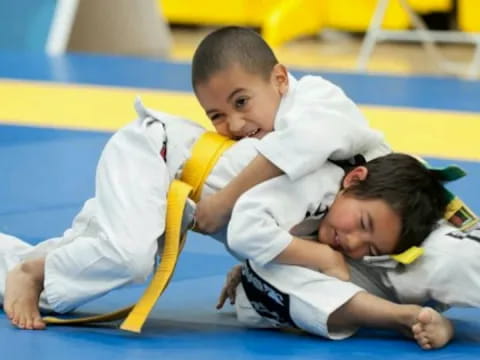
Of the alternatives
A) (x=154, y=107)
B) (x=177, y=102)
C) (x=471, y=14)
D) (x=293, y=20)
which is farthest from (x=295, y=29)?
(x=154, y=107)

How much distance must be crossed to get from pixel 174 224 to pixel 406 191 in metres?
0.62

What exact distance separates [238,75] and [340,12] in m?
8.50

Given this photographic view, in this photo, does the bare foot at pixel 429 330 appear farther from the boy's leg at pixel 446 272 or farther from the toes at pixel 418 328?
the boy's leg at pixel 446 272

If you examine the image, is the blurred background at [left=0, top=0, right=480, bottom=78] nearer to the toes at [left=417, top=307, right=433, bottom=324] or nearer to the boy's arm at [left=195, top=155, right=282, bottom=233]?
the boy's arm at [left=195, top=155, right=282, bottom=233]

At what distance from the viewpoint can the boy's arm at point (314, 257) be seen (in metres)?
3.08

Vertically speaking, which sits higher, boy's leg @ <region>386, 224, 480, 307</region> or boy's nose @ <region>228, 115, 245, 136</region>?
boy's nose @ <region>228, 115, 245, 136</region>

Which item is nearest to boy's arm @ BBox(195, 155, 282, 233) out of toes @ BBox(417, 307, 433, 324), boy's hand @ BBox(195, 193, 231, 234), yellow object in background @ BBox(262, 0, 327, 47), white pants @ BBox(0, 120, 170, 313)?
boy's hand @ BBox(195, 193, 231, 234)

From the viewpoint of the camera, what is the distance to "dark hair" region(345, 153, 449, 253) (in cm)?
310

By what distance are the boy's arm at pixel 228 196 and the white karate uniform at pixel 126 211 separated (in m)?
0.07

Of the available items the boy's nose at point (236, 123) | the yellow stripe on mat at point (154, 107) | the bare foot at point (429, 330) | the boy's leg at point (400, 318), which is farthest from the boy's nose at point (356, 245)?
the yellow stripe on mat at point (154, 107)

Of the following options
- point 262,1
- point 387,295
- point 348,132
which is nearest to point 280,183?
point 348,132

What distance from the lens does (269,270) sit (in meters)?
3.15

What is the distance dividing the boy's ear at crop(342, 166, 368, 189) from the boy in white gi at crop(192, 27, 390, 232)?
0.06 metres

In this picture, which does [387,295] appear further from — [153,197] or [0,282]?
[0,282]
